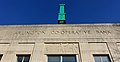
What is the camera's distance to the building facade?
10.5 meters

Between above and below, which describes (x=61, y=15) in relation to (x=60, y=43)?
above

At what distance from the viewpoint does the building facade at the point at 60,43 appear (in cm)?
1046

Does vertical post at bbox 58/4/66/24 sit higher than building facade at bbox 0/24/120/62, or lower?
higher

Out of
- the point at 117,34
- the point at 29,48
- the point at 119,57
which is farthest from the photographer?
the point at 117,34

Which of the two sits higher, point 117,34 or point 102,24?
point 102,24

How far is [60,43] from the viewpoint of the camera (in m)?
11.4

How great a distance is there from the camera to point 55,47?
11125 millimetres

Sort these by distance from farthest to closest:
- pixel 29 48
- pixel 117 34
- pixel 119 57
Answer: pixel 117 34 < pixel 29 48 < pixel 119 57

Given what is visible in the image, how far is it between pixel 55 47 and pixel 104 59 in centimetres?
304

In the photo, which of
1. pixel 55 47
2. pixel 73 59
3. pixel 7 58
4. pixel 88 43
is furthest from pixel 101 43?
pixel 7 58

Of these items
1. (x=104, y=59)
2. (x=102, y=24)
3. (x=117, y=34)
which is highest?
(x=102, y=24)

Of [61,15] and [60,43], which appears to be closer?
[60,43]

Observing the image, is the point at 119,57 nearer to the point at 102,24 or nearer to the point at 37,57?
the point at 102,24

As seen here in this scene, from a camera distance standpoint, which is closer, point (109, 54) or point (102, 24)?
point (109, 54)
